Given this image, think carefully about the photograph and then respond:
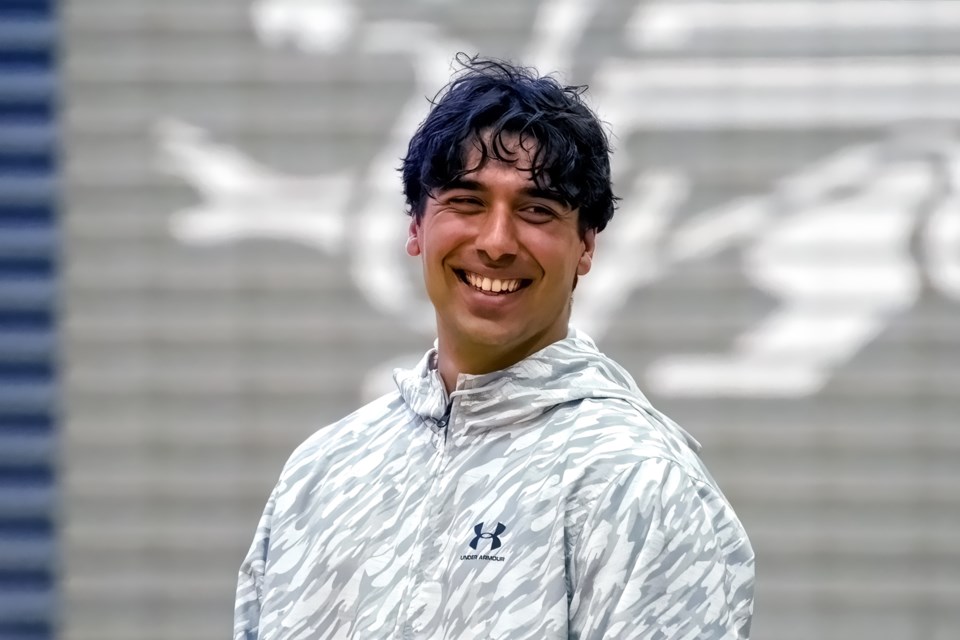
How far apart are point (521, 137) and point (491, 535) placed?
1.74ft

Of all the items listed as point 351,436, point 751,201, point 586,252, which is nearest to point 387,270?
point 751,201

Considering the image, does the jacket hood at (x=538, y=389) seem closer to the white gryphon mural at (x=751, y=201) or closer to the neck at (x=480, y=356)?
the neck at (x=480, y=356)

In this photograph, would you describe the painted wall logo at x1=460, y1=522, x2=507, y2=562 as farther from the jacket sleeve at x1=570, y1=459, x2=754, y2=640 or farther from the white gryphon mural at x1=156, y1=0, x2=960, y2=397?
the white gryphon mural at x1=156, y1=0, x2=960, y2=397

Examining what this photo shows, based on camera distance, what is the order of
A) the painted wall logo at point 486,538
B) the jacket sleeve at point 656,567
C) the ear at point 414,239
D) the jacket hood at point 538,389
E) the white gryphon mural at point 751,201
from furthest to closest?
the white gryphon mural at point 751,201 < the ear at point 414,239 < the jacket hood at point 538,389 < the painted wall logo at point 486,538 < the jacket sleeve at point 656,567

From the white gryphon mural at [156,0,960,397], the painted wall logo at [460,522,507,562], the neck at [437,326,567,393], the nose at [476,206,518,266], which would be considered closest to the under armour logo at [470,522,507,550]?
the painted wall logo at [460,522,507,562]

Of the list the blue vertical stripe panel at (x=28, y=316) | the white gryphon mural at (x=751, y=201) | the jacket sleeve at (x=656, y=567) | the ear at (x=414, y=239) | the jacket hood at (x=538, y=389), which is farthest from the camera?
the blue vertical stripe panel at (x=28, y=316)

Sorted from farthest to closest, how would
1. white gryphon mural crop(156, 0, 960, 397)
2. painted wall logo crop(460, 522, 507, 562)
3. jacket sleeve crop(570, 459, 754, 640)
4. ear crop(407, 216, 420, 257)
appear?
white gryphon mural crop(156, 0, 960, 397)
ear crop(407, 216, 420, 257)
painted wall logo crop(460, 522, 507, 562)
jacket sleeve crop(570, 459, 754, 640)

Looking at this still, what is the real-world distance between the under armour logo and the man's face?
9.6 inches

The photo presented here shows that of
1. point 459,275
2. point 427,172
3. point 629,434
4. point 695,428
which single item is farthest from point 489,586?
point 695,428

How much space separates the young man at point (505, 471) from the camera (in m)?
1.68

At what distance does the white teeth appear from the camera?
183cm

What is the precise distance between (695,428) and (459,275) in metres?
3.19

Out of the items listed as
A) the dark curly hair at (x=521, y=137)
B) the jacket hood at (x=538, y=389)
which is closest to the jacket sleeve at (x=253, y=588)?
the jacket hood at (x=538, y=389)

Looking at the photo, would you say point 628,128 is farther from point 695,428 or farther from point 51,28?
point 51,28
